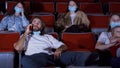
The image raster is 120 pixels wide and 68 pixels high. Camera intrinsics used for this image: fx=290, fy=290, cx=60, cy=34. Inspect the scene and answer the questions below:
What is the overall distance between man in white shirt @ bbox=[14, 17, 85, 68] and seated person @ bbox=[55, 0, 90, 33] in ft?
1.23

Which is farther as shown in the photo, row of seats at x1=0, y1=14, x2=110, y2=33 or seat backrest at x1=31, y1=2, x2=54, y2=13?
seat backrest at x1=31, y1=2, x2=54, y2=13

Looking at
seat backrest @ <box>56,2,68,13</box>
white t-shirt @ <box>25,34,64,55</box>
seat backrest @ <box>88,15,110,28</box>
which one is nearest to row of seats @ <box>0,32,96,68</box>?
white t-shirt @ <box>25,34,64,55</box>

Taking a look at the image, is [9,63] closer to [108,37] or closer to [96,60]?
[96,60]

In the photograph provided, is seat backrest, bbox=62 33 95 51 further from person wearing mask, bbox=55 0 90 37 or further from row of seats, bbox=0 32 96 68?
person wearing mask, bbox=55 0 90 37

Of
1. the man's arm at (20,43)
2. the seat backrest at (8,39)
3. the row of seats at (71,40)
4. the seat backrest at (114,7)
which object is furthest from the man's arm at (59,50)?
the seat backrest at (114,7)

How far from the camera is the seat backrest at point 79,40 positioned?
2016 millimetres

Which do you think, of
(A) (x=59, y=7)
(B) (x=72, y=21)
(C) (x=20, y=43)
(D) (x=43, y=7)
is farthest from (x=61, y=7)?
(C) (x=20, y=43)

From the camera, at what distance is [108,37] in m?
1.97

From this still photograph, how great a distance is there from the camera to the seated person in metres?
2.31

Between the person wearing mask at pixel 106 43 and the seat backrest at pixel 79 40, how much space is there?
9 centimetres

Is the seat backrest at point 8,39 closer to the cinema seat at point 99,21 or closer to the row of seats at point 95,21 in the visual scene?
the row of seats at point 95,21

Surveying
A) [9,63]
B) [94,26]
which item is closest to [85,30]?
[94,26]

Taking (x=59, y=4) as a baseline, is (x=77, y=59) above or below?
below

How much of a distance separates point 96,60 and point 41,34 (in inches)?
16.0
